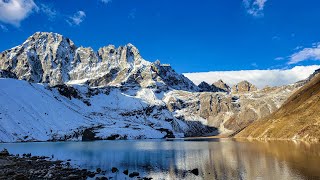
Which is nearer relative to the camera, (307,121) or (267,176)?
(267,176)

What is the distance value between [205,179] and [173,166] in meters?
24.4

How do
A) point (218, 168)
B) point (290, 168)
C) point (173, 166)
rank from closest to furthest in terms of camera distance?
point (290, 168) → point (218, 168) → point (173, 166)

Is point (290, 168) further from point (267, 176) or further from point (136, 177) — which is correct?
point (136, 177)

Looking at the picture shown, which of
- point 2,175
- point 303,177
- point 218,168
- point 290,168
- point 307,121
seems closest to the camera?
point 303,177

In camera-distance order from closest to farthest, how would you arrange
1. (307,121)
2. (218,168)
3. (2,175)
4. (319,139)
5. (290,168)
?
(2,175) → (290,168) → (218,168) → (319,139) → (307,121)

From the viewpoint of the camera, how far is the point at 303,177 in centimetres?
6431

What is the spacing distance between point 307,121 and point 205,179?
5936 inches

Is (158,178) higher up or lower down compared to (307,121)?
lower down

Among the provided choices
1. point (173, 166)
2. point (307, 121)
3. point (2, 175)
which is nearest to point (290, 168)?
point (173, 166)

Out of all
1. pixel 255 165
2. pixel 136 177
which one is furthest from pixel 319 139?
pixel 136 177

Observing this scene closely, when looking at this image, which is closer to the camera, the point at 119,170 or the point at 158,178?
the point at 158,178

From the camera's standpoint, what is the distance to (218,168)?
82562mm

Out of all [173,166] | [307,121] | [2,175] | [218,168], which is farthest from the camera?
[307,121]

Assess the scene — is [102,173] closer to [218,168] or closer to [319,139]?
[218,168]
